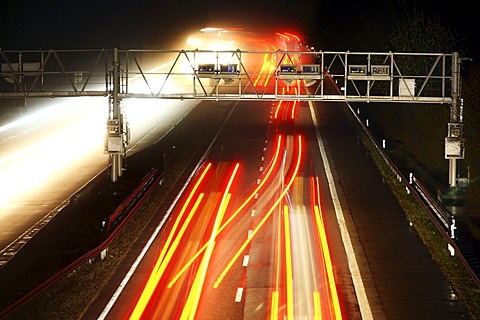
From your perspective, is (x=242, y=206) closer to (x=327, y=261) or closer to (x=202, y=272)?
(x=327, y=261)

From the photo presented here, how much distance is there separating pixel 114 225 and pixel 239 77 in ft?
36.4

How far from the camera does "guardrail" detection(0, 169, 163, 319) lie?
76.7 ft

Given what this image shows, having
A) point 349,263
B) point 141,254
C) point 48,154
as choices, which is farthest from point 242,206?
point 48,154

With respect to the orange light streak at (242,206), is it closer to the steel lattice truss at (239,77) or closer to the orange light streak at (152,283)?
the orange light streak at (152,283)

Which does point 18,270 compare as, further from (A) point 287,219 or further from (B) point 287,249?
(A) point 287,219

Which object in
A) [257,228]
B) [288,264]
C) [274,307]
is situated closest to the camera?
[274,307]

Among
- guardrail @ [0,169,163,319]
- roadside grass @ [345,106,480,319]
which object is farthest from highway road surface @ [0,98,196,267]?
roadside grass @ [345,106,480,319]

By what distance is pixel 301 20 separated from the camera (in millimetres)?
151125

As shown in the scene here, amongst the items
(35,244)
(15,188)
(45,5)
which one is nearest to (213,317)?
(35,244)

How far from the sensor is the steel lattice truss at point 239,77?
136 feet

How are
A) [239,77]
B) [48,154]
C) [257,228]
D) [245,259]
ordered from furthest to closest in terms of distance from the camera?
1. [48,154]
2. [239,77]
3. [257,228]
4. [245,259]

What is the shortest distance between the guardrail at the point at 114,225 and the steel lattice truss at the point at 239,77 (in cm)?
413

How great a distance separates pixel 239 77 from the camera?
4300cm

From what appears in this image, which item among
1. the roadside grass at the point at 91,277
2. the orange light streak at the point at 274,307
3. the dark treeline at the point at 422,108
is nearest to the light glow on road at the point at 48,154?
the roadside grass at the point at 91,277
